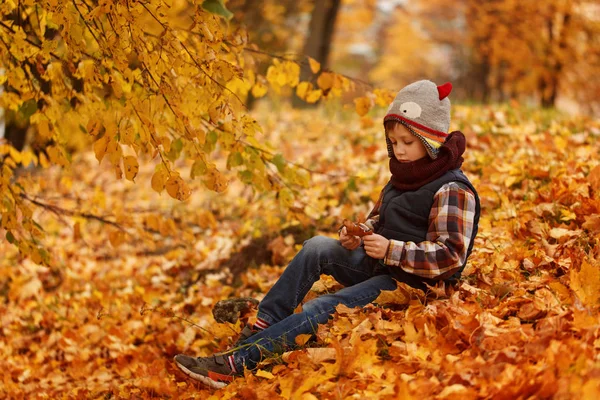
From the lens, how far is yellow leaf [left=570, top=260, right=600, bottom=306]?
8.47 feet

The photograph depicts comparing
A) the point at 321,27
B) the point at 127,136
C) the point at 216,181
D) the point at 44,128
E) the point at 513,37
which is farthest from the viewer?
the point at 513,37

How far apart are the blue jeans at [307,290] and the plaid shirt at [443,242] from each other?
0.24 meters

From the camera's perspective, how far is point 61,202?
25.3ft

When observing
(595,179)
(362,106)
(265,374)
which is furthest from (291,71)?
(595,179)

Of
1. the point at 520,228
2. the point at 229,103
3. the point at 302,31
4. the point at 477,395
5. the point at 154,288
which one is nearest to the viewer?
the point at 477,395

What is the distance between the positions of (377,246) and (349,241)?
0.22 m

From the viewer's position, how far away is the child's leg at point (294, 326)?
9.74 feet

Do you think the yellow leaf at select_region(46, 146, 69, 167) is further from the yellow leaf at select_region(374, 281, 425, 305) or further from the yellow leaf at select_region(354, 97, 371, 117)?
the yellow leaf at select_region(374, 281, 425, 305)

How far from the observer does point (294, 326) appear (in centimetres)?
297

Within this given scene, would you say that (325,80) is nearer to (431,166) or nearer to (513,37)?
(431,166)

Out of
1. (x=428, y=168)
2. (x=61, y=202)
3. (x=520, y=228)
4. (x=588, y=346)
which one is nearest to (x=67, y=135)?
(x=428, y=168)

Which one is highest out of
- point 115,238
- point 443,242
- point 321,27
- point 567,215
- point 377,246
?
point 321,27

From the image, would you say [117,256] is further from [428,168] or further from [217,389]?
[428,168]

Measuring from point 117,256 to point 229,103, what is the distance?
3893 millimetres
